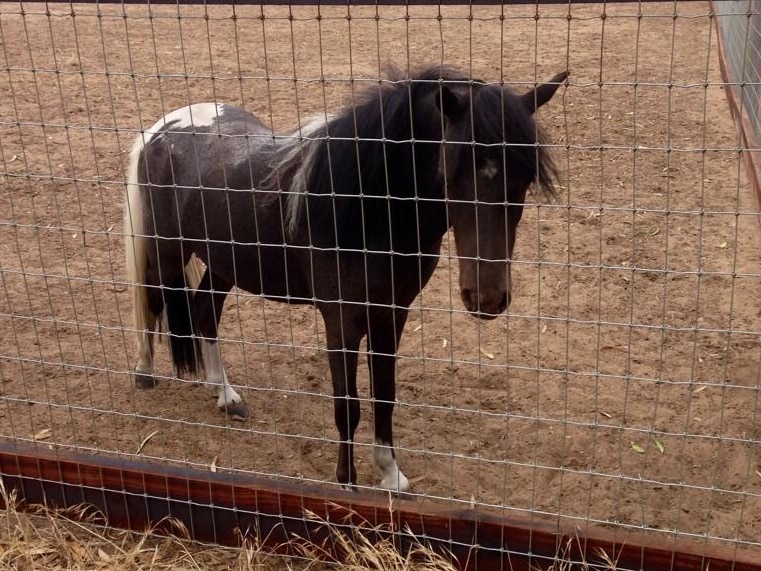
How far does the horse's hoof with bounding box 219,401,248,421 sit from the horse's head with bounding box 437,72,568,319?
178 cm

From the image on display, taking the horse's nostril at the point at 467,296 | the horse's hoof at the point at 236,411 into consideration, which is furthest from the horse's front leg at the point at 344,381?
the horse's hoof at the point at 236,411

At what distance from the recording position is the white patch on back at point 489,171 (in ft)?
8.57

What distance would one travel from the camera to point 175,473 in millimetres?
3066

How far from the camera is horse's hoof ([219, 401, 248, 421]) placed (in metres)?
4.20

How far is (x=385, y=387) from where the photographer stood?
139 inches

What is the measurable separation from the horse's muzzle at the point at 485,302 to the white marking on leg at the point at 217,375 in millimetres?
1807

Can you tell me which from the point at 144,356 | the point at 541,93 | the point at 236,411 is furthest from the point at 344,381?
the point at 144,356

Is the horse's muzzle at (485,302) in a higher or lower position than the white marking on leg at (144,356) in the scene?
higher

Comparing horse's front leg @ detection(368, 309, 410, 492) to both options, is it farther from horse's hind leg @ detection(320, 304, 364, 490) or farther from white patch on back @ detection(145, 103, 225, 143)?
white patch on back @ detection(145, 103, 225, 143)

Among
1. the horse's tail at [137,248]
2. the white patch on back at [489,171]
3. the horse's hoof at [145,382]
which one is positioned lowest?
the horse's hoof at [145,382]

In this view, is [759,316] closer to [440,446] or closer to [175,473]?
[440,446]

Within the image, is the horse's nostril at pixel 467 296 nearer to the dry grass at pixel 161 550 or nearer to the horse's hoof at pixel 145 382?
the dry grass at pixel 161 550

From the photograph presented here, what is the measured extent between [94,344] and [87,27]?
27.3 feet

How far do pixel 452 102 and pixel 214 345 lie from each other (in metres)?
2.07
